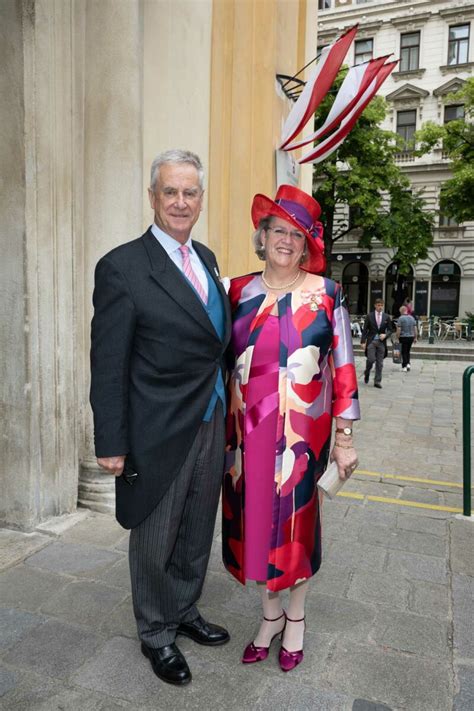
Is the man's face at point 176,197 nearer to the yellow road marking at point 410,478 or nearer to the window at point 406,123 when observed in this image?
the yellow road marking at point 410,478

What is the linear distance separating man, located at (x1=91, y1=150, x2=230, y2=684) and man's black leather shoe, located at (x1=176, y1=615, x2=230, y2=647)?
170mm

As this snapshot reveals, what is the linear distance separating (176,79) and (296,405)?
3735mm

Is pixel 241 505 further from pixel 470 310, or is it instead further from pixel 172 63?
pixel 470 310

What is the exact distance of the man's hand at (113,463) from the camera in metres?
2.26

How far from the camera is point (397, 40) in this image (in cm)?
3084

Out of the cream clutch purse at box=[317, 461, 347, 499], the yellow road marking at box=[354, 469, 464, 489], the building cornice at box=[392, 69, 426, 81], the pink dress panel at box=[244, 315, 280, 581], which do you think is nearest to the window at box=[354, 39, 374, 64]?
the building cornice at box=[392, 69, 426, 81]

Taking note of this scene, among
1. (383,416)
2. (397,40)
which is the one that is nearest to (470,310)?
(397,40)

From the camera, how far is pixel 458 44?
29703 mm

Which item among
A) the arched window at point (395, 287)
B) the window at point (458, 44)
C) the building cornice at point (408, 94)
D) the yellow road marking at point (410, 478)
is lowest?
the yellow road marking at point (410, 478)

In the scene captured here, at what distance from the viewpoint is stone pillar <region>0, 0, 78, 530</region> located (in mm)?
3484

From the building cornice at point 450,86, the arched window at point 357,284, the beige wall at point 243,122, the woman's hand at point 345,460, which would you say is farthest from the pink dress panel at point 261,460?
the building cornice at point 450,86

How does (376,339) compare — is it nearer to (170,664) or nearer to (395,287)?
(170,664)

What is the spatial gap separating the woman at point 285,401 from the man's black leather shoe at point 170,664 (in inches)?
11.5

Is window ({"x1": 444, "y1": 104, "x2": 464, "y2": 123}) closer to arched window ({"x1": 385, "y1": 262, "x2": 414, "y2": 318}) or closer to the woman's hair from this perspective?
arched window ({"x1": 385, "y1": 262, "x2": 414, "y2": 318})
